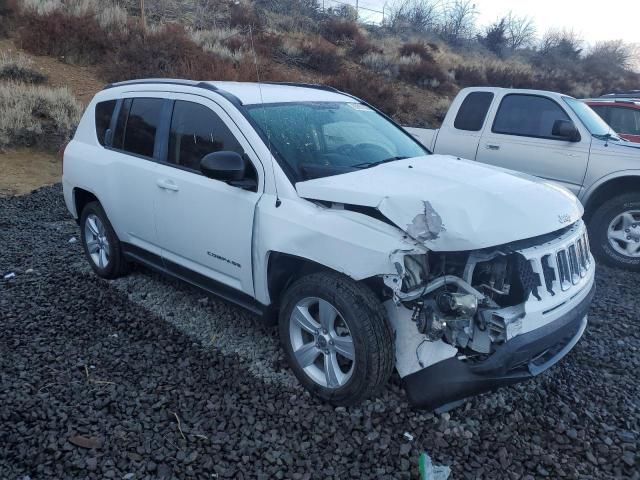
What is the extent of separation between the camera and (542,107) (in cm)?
639

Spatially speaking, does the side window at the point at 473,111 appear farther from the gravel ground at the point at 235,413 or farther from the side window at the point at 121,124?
the side window at the point at 121,124

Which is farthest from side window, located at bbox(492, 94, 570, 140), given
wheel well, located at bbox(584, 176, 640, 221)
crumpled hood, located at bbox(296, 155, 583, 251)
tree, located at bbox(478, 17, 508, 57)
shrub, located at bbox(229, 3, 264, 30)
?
tree, located at bbox(478, 17, 508, 57)

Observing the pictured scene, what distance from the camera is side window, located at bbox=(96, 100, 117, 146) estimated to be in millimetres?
4621

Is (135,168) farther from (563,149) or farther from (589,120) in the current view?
(589,120)

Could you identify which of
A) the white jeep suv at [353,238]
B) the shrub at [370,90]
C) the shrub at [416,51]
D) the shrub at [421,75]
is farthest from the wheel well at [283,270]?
the shrub at [416,51]

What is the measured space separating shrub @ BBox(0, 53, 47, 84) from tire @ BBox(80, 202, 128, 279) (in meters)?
8.43

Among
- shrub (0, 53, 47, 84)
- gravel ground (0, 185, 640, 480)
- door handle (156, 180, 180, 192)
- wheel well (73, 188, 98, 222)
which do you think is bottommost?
gravel ground (0, 185, 640, 480)

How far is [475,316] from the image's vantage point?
8.59 ft

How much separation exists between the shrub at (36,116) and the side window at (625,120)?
33.3 feet

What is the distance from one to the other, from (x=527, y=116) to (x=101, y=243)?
207 inches

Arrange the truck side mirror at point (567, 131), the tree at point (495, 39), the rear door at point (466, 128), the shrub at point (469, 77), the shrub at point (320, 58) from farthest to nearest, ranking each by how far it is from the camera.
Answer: the tree at point (495, 39)
the shrub at point (469, 77)
the shrub at point (320, 58)
the rear door at point (466, 128)
the truck side mirror at point (567, 131)

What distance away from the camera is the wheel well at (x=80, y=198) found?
16.3 feet

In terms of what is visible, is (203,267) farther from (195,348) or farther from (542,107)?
(542,107)

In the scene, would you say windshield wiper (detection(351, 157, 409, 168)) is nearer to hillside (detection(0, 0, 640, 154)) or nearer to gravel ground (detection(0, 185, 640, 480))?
gravel ground (detection(0, 185, 640, 480))
